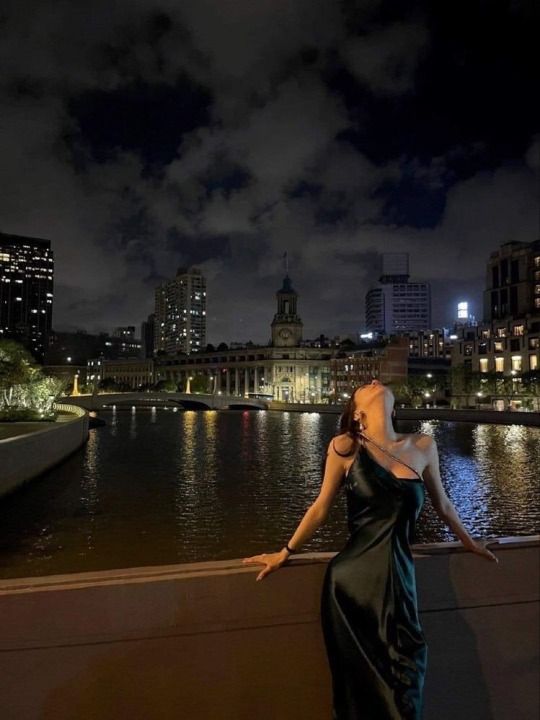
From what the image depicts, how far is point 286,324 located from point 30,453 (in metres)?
168

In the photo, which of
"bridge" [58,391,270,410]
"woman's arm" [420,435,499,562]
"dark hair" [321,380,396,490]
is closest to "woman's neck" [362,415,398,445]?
"dark hair" [321,380,396,490]

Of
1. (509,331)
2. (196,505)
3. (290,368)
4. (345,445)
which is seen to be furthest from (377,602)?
(290,368)

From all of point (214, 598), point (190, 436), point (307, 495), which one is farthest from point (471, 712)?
point (190, 436)

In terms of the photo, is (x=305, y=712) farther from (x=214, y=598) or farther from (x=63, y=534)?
(x=63, y=534)

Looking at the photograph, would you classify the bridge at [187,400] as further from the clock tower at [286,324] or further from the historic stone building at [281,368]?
the clock tower at [286,324]

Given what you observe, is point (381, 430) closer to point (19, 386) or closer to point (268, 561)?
point (268, 561)

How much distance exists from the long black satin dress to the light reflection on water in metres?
13.3

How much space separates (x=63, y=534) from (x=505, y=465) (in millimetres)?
25905

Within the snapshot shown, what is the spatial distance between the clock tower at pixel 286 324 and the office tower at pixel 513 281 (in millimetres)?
72868

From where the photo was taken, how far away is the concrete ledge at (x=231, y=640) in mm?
3312

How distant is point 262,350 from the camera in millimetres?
191250

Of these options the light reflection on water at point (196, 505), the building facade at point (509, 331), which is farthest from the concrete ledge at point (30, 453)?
the building facade at point (509, 331)

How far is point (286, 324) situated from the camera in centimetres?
19350

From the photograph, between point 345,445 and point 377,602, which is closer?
point 377,602
